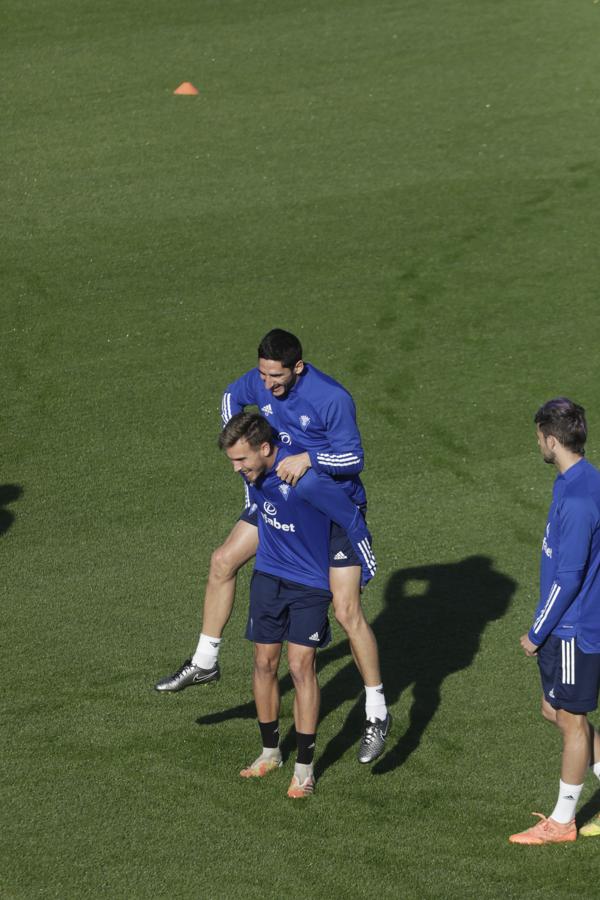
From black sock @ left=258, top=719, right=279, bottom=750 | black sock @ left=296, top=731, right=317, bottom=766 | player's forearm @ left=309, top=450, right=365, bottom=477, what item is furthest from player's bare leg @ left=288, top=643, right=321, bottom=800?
player's forearm @ left=309, top=450, right=365, bottom=477

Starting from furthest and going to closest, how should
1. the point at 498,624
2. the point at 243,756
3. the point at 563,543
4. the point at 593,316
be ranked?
the point at 593,316, the point at 498,624, the point at 243,756, the point at 563,543

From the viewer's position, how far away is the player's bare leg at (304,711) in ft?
22.7

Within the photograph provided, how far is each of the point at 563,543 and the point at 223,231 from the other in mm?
9678

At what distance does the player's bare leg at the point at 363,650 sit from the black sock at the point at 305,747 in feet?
1.08

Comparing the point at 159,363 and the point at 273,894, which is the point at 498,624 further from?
the point at 159,363

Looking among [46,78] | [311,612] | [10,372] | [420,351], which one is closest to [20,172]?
[46,78]

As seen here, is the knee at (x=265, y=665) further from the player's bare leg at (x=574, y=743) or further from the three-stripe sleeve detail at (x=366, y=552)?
the player's bare leg at (x=574, y=743)

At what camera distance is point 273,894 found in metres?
6.23

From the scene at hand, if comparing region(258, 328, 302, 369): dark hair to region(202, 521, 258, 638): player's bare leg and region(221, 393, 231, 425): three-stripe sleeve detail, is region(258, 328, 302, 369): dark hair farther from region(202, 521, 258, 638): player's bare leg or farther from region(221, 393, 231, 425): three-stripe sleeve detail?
region(202, 521, 258, 638): player's bare leg

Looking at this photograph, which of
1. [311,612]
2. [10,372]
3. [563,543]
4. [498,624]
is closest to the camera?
[563,543]

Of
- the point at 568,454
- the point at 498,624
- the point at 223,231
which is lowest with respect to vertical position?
the point at 498,624

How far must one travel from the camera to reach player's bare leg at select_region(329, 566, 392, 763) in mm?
7184

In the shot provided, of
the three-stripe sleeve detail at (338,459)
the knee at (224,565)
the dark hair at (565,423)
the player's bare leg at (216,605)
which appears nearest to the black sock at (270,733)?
the player's bare leg at (216,605)

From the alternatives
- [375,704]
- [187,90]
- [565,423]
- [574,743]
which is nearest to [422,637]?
[375,704]
